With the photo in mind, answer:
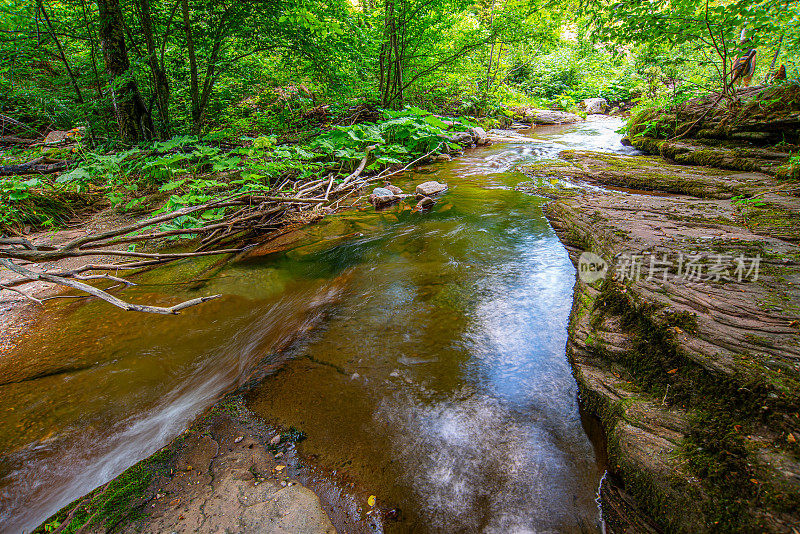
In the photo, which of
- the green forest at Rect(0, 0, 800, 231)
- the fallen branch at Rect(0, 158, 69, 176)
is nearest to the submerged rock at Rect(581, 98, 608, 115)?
the green forest at Rect(0, 0, 800, 231)

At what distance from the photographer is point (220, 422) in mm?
1700

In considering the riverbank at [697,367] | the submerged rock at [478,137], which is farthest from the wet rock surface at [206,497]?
the submerged rock at [478,137]

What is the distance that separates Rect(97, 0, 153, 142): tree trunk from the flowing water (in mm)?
3911

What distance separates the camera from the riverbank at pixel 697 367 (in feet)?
3.41

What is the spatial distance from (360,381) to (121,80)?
6274 millimetres

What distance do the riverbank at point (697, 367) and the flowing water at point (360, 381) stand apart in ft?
0.68

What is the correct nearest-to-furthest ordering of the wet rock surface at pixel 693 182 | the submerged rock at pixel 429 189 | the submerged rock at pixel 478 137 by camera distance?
the wet rock surface at pixel 693 182 < the submerged rock at pixel 429 189 < the submerged rock at pixel 478 137

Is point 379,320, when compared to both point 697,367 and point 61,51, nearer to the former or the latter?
point 697,367

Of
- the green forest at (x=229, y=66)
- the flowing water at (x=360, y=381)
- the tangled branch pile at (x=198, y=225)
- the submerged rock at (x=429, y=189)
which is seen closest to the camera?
the flowing water at (x=360, y=381)

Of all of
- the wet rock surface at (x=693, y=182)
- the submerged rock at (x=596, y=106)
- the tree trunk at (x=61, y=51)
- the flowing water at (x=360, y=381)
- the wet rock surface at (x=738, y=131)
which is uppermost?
the tree trunk at (x=61, y=51)

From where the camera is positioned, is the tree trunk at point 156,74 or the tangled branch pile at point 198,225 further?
the tree trunk at point 156,74

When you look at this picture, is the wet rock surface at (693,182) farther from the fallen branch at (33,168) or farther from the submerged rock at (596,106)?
the submerged rock at (596,106)

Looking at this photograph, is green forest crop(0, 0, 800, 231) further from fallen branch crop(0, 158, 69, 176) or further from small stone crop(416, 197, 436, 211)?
small stone crop(416, 197, 436, 211)

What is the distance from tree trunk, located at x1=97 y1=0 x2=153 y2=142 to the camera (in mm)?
4984
